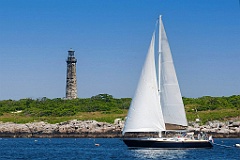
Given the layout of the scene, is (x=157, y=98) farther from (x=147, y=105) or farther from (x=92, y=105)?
(x=92, y=105)

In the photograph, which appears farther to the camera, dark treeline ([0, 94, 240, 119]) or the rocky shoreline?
dark treeline ([0, 94, 240, 119])

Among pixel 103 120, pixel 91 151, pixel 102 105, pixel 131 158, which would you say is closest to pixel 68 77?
pixel 102 105

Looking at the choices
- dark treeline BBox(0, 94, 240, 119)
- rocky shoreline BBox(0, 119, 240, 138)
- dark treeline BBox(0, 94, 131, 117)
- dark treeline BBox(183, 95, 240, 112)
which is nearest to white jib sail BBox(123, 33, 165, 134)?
rocky shoreline BBox(0, 119, 240, 138)

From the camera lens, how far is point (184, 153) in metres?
56.3

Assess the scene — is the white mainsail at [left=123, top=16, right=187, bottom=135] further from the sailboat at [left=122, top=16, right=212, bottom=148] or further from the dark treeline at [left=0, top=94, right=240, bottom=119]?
the dark treeline at [left=0, top=94, right=240, bottom=119]

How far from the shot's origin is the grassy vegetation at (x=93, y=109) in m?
103

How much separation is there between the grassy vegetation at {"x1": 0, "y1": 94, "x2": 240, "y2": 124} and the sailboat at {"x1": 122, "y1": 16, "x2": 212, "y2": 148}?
121 feet

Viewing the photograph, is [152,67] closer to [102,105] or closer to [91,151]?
[91,151]

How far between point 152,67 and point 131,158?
10317 mm

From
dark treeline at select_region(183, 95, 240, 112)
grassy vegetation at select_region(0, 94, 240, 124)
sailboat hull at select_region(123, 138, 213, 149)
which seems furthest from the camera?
dark treeline at select_region(183, 95, 240, 112)

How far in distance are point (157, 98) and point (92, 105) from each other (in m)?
58.5

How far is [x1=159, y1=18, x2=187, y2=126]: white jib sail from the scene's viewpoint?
5966 centimetres

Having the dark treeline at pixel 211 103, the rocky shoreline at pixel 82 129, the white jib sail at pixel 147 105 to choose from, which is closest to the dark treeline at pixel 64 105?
the dark treeline at pixel 211 103

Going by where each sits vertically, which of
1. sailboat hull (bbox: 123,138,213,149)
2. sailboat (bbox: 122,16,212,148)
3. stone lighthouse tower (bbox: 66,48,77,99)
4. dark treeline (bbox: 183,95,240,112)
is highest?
stone lighthouse tower (bbox: 66,48,77,99)
